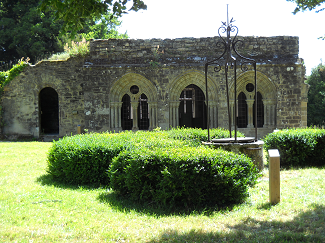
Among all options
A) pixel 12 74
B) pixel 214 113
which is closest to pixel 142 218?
pixel 214 113

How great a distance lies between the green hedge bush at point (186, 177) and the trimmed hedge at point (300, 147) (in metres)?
3.00

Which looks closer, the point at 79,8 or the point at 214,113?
the point at 79,8

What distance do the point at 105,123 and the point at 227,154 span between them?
8.65 m

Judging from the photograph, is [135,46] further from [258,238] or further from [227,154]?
[258,238]

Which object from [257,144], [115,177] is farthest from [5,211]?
[257,144]

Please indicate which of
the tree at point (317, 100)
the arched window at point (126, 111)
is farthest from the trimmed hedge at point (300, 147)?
the tree at point (317, 100)

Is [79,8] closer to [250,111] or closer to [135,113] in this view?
[135,113]

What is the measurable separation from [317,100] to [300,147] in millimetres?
18750

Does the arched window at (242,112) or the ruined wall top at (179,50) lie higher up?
the ruined wall top at (179,50)

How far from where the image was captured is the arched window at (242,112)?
13.6 metres

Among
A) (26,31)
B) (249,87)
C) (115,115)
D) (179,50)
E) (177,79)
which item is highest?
(26,31)

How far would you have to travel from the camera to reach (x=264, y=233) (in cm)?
342

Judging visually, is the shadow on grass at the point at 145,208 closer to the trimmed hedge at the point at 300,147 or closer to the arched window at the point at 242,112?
the trimmed hedge at the point at 300,147

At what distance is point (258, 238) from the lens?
3.26 metres
